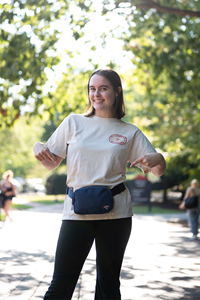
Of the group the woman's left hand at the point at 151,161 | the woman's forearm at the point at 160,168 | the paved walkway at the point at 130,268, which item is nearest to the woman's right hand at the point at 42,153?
the woman's left hand at the point at 151,161

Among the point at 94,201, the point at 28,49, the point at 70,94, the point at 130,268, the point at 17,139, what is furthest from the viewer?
the point at 17,139

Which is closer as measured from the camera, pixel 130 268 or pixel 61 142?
pixel 61 142

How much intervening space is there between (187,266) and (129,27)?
7.40 meters

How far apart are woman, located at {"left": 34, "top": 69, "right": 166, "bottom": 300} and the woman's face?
99 millimetres

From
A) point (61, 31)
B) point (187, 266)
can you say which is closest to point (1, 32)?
point (61, 31)

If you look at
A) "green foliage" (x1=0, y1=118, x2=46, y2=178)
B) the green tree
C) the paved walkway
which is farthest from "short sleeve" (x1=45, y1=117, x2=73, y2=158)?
"green foliage" (x1=0, y1=118, x2=46, y2=178)

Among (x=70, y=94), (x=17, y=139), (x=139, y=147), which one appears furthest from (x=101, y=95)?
(x=17, y=139)

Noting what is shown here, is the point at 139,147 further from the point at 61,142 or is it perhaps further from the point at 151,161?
the point at 61,142

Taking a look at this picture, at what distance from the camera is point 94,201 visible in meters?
2.59

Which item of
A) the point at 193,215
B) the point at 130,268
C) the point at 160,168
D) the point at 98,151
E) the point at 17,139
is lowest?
the point at 193,215

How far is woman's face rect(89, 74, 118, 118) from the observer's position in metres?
2.83

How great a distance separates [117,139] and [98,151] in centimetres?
17

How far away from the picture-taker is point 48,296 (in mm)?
2596

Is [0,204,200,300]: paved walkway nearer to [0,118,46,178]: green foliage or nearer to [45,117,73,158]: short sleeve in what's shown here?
[45,117,73,158]: short sleeve
